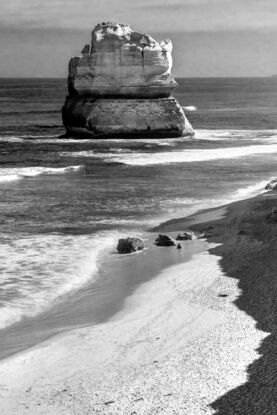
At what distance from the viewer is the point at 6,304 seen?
15281 millimetres

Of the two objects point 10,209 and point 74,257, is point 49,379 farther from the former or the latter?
point 10,209

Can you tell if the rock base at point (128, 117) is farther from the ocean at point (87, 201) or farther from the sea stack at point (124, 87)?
the ocean at point (87, 201)

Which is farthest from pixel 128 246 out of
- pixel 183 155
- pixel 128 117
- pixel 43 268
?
pixel 128 117

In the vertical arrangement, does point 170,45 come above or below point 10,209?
above

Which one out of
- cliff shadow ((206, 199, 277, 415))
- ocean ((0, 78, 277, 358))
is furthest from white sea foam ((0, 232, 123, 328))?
cliff shadow ((206, 199, 277, 415))

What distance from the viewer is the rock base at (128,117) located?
57781mm

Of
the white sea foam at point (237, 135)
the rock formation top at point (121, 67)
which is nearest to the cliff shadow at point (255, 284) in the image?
the rock formation top at point (121, 67)

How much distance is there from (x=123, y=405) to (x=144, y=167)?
33.0 meters

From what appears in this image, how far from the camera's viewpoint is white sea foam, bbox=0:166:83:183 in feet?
122

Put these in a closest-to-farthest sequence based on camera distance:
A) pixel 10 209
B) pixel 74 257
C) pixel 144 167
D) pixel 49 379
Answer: pixel 49 379 < pixel 74 257 < pixel 10 209 < pixel 144 167

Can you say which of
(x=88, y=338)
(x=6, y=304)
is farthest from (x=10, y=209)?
(x=88, y=338)

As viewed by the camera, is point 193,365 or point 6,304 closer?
A: point 193,365

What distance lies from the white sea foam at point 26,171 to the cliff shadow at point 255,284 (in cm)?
1522

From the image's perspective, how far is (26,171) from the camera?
39.8m
